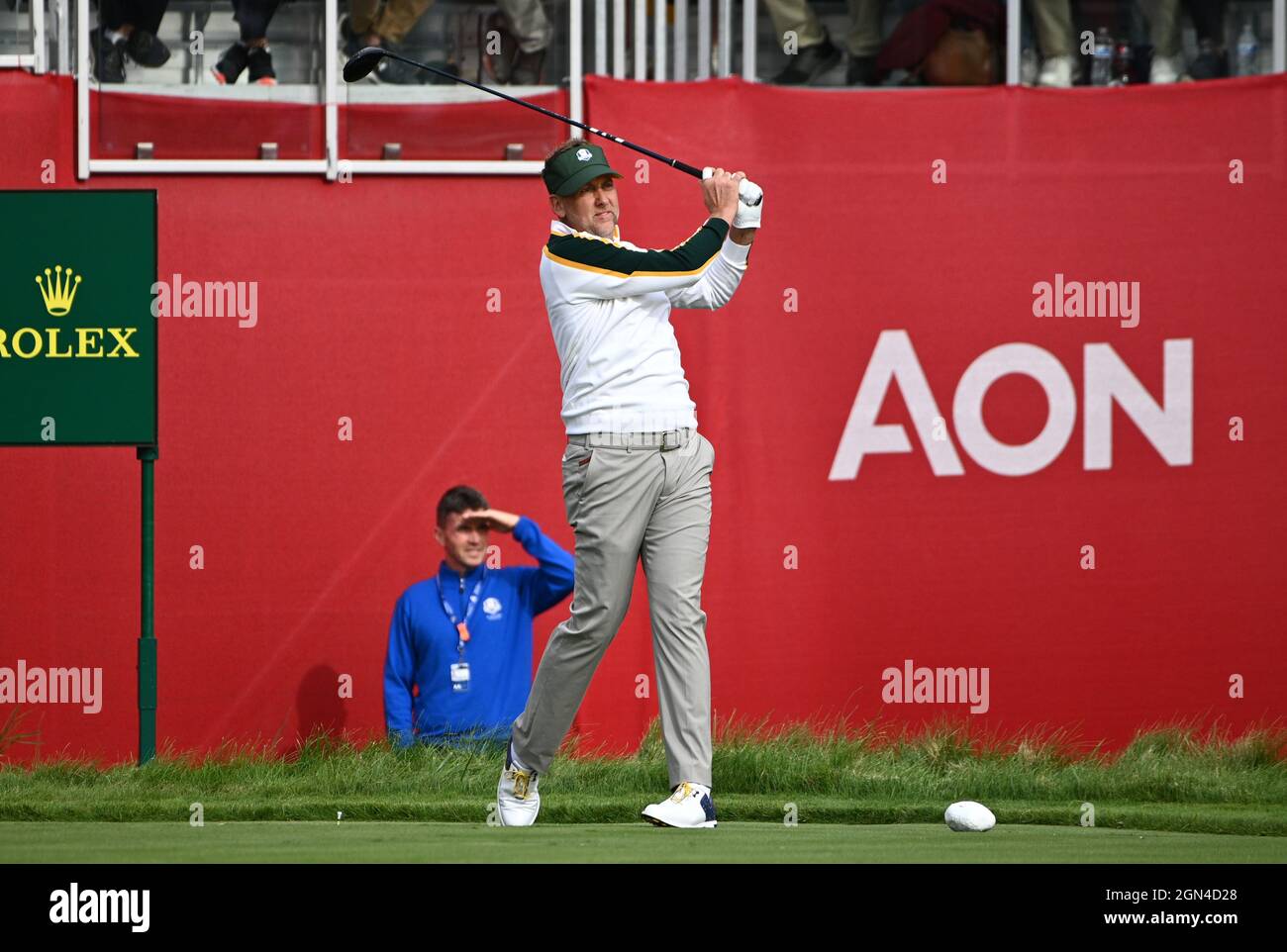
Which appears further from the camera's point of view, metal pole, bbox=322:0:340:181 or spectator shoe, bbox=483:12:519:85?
spectator shoe, bbox=483:12:519:85

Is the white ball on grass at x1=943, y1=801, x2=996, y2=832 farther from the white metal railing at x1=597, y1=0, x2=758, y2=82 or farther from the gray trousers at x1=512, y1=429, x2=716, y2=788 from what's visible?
the white metal railing at x1=597, y1=0, x2=758, y2=82

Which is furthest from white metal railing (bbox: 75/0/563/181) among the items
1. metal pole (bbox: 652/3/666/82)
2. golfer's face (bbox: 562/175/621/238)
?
golfer's face (bbox: 562/175/621/238)

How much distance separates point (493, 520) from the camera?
7371mm

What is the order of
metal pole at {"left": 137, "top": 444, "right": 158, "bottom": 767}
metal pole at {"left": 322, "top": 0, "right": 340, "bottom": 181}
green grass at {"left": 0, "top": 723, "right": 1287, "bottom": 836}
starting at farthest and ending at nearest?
1. metal pole at {"left": 322, "top": 0, "right": 340, "bottom": 181}
2. metal pole at {"left": 137, "top": 444, "right": 158, "bottom": 767}
3. green grass at {"left": 0, "top": 723, "right": 1287, "bottom": 836}

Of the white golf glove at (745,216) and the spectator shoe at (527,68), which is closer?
the white golf glove at (745,216)

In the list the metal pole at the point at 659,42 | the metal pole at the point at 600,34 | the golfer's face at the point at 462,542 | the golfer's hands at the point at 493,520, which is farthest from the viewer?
the metal pole at the point at 659,42

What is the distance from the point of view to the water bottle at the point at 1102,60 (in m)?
8.75

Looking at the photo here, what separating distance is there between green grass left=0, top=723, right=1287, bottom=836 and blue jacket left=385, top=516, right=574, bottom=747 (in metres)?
0.30

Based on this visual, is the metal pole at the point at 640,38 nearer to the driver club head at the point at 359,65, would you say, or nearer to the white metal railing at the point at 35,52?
the driver club head at the point at 359,65

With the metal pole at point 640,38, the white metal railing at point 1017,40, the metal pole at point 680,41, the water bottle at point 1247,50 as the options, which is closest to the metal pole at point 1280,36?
the white metal railing at point 1017,40

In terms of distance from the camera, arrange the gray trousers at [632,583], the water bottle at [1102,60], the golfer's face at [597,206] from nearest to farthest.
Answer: the gray trousers at [632,583], the golfer's face at [597,206], the water bottle at [1102,60]

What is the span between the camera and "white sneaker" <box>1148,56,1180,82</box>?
8.79m

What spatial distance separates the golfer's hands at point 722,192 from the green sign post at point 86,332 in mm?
2596

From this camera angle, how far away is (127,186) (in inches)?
328
